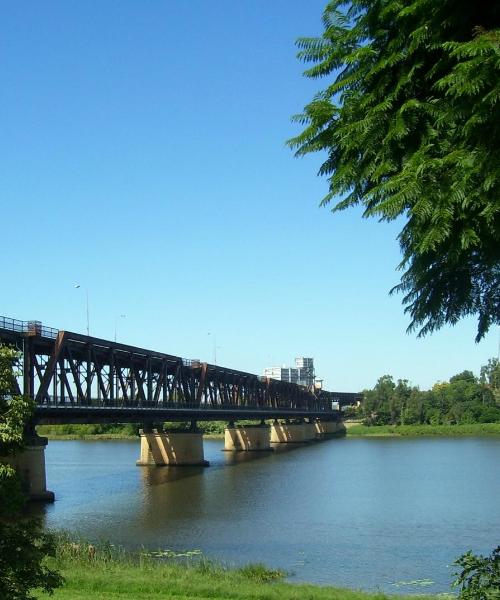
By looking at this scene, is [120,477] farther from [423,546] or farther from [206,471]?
[423,546]

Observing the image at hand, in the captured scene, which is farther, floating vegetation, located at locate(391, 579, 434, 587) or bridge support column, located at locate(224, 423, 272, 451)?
bridge support column, located at locate(224, 423, 272, 451)

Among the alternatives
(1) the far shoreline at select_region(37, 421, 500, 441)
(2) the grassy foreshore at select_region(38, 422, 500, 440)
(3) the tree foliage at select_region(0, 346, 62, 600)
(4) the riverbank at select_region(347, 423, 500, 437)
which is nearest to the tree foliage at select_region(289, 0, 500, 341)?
(3) the tree foliage at select_region(0, 346, 62, 600)

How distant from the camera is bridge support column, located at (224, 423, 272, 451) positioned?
422ft

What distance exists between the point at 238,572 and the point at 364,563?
22.7 ft

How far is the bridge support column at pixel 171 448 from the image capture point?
319 feet

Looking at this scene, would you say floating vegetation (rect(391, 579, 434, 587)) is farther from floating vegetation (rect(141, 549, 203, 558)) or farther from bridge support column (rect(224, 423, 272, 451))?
bridge support column (rect(224, 423, 272, 451))

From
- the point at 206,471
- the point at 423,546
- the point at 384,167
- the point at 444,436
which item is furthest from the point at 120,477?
the point at 444,436

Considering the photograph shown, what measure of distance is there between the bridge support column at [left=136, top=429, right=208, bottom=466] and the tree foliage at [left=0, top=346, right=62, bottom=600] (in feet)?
283

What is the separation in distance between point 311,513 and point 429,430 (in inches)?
5327

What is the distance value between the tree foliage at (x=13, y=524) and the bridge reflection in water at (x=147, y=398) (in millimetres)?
6266

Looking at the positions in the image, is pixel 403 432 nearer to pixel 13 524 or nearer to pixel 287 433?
pixel 287 433

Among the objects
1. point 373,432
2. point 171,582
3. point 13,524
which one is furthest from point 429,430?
point 13,524

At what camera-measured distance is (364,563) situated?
30938 millimetres

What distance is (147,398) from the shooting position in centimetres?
9106
